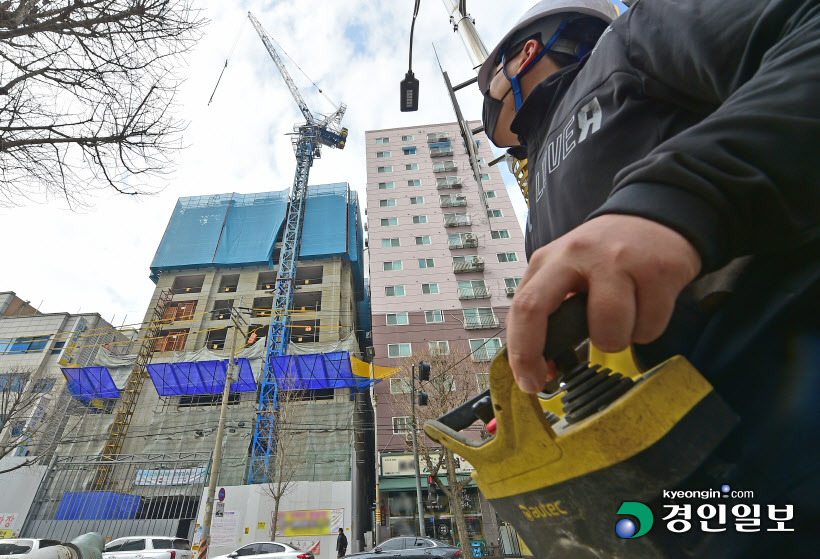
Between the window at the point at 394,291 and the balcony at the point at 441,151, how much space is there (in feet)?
54.7

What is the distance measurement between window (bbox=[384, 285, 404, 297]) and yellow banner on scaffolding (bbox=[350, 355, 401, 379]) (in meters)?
6.00

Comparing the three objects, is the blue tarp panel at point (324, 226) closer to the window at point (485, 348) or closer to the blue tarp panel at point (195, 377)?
the blue tarp panel at point (195, 377)

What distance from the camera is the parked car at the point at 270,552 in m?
10.5

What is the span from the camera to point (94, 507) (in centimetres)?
1111

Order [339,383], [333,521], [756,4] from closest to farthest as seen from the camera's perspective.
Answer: [756,4] < [333,521] < [339,383]

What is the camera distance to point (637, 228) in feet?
1.83

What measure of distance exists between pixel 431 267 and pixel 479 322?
253 inches

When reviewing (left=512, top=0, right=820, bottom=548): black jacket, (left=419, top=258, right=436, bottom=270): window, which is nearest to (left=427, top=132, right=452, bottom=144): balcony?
(left=419, top=258, right=436, bottom=270): window

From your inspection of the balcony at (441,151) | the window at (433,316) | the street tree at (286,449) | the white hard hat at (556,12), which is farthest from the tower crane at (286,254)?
the white hard hat at (556,12)

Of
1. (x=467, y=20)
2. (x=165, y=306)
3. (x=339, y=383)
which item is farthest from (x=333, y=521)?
(x=165, y=306)

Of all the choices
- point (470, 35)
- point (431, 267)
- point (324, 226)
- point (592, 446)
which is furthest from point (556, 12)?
point (324, 226)

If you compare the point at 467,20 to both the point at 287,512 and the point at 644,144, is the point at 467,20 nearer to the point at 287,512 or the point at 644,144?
the point at 644,144

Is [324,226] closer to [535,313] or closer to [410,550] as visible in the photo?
[410,550]

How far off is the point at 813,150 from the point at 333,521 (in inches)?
794
